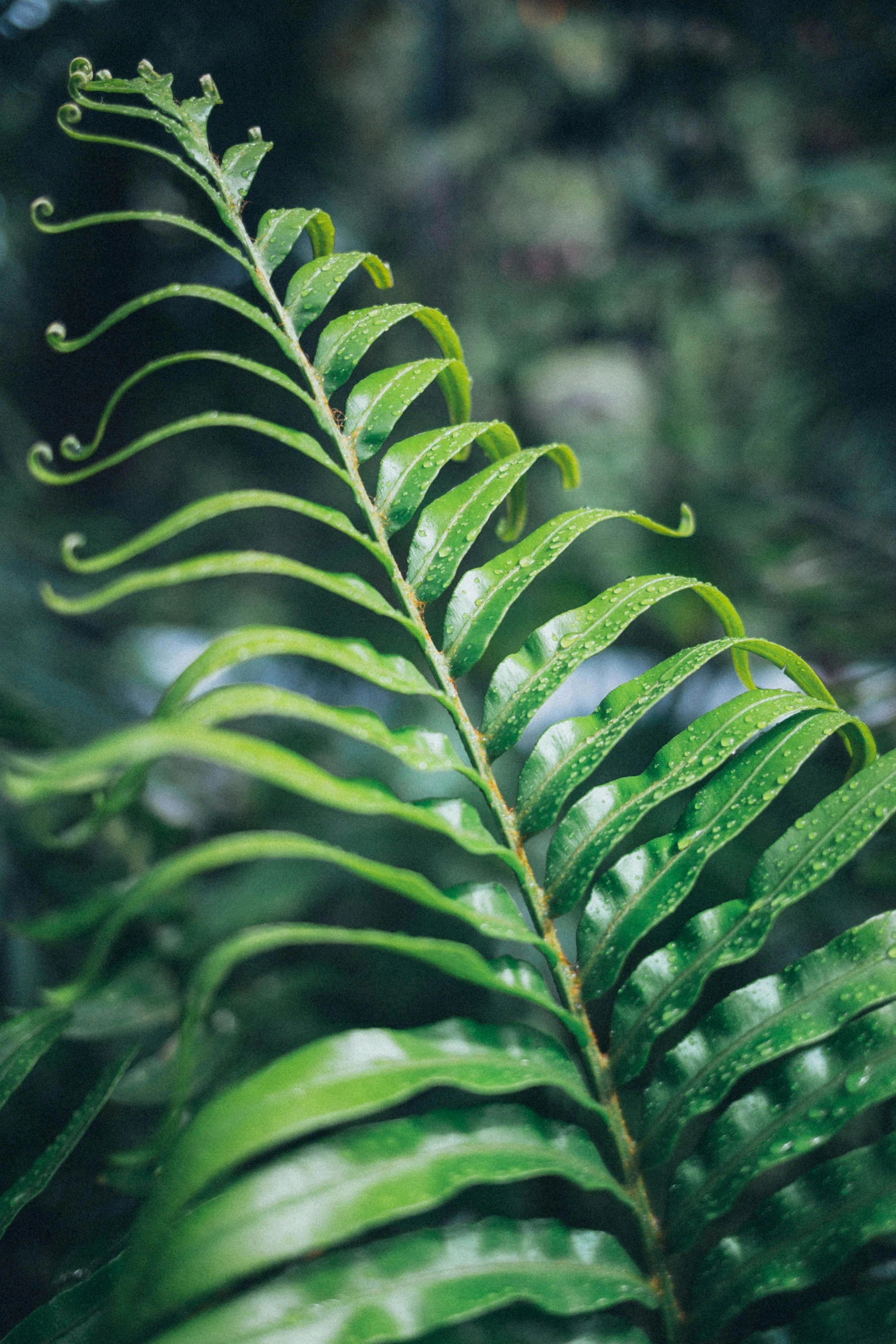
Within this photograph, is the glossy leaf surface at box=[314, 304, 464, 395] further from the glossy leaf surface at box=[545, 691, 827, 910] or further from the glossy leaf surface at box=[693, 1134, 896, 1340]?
the glossy leaf surface at box=[693, 1134, 896, 1340]

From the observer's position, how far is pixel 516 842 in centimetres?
44

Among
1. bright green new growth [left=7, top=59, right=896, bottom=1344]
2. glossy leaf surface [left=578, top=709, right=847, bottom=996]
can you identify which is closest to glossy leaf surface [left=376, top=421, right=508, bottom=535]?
bright green new growth [left=7, top=59, right=896, bottom=1344]

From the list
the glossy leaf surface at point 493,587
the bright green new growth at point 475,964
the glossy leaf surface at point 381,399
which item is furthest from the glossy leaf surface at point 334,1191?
the glossy leaf surface at point 381,399

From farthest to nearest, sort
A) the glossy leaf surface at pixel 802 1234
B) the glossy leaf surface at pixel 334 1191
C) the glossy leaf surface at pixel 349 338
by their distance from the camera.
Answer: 1. the glossy leaf surface at pixel 349 338
2. the glossy leaf surface at pixel 802 1234
3. the glossy leaf surface at pixel 334 1191

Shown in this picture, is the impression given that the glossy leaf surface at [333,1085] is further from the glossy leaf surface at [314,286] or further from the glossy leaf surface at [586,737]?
the glossy leaf surface at [314,286]

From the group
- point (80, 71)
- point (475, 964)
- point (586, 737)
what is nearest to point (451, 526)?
point (586, 737)

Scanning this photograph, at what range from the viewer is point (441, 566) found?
1.48 ft

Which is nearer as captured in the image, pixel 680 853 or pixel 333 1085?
pixel 333 1085

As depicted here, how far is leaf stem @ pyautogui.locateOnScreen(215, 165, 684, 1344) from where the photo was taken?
40cm

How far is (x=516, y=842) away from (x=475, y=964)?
0.12 meters

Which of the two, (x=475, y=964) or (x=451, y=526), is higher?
(x=451, y=526)

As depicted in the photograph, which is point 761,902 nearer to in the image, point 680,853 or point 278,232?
point 680,853

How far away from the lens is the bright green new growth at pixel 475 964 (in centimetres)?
27

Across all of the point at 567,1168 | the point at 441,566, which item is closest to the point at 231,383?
the point at 441,566
